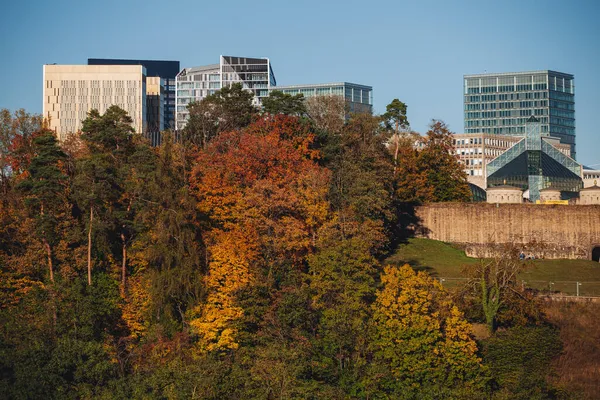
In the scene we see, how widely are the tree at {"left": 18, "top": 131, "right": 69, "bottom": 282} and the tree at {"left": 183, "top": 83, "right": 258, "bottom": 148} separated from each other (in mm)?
17676

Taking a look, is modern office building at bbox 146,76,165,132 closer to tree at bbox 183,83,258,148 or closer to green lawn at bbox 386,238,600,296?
tree at bbox 183,83,258,148

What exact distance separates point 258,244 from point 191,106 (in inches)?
1045

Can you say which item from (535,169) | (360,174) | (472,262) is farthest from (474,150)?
(360,174)

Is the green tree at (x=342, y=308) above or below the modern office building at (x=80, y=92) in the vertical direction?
below

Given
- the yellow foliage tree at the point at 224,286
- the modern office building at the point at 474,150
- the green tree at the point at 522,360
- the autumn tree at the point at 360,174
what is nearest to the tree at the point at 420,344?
the green tree at the point at 522,360

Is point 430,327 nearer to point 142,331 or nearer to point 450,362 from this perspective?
point 450,362

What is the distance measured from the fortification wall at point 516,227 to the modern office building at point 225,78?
118 metres

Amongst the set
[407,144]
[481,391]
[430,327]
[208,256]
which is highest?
[407,144]

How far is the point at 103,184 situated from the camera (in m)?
53.0

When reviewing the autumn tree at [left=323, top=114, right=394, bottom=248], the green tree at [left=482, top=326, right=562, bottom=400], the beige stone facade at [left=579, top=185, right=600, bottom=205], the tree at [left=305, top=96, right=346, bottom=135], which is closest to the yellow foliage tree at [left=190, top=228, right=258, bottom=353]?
the autumn tree at [left=323, top=114, right=394, bottom=248]

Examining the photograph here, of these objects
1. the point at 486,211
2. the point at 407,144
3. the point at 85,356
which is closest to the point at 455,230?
the point at 486,211

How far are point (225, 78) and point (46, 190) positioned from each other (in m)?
137

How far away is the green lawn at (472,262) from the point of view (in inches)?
2180

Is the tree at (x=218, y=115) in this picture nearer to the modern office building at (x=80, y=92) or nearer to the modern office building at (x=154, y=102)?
the modern office building at (x=80, y=92)
